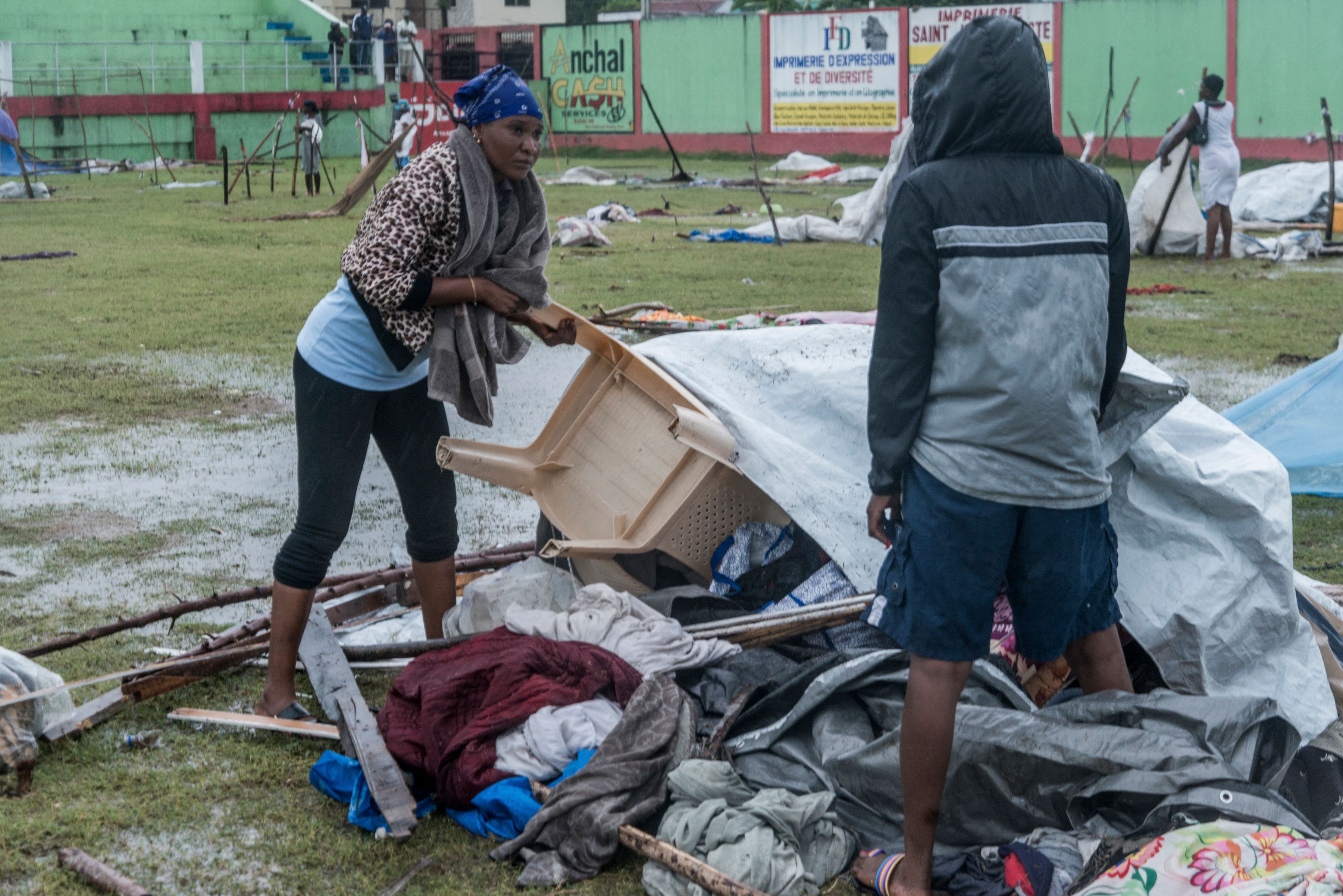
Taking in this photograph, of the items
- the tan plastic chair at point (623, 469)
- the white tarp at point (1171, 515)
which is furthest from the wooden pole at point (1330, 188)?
the tan plastic chair at point (623, 469)

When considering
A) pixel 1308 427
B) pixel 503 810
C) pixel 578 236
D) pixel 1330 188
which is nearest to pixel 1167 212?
pixel 1330 188

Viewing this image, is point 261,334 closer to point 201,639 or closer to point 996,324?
point 201,639

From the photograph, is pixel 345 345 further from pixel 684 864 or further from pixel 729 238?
pixel 729 238

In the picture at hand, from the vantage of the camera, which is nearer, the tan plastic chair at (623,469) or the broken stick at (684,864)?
the broken stick at (684,864)

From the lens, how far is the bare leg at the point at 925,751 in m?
2.64

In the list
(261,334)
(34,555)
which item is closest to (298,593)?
(34,555)

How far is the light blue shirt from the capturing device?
11.4ft

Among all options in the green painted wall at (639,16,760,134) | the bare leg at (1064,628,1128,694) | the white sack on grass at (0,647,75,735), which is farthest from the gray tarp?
the green painted wall at (639,16,760,134)

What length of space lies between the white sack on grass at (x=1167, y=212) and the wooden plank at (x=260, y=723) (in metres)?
11.7

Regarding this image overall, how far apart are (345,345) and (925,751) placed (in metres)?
1.75

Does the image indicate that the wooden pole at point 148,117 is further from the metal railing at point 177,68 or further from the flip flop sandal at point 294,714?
the flip flop sandal at point 294,714

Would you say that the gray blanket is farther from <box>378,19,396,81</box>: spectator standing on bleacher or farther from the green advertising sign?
<box>378,19,396,81</box>: spectator standing on bleacher

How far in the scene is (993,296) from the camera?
2.52m

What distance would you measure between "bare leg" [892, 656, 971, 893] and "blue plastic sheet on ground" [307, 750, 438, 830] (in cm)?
110
